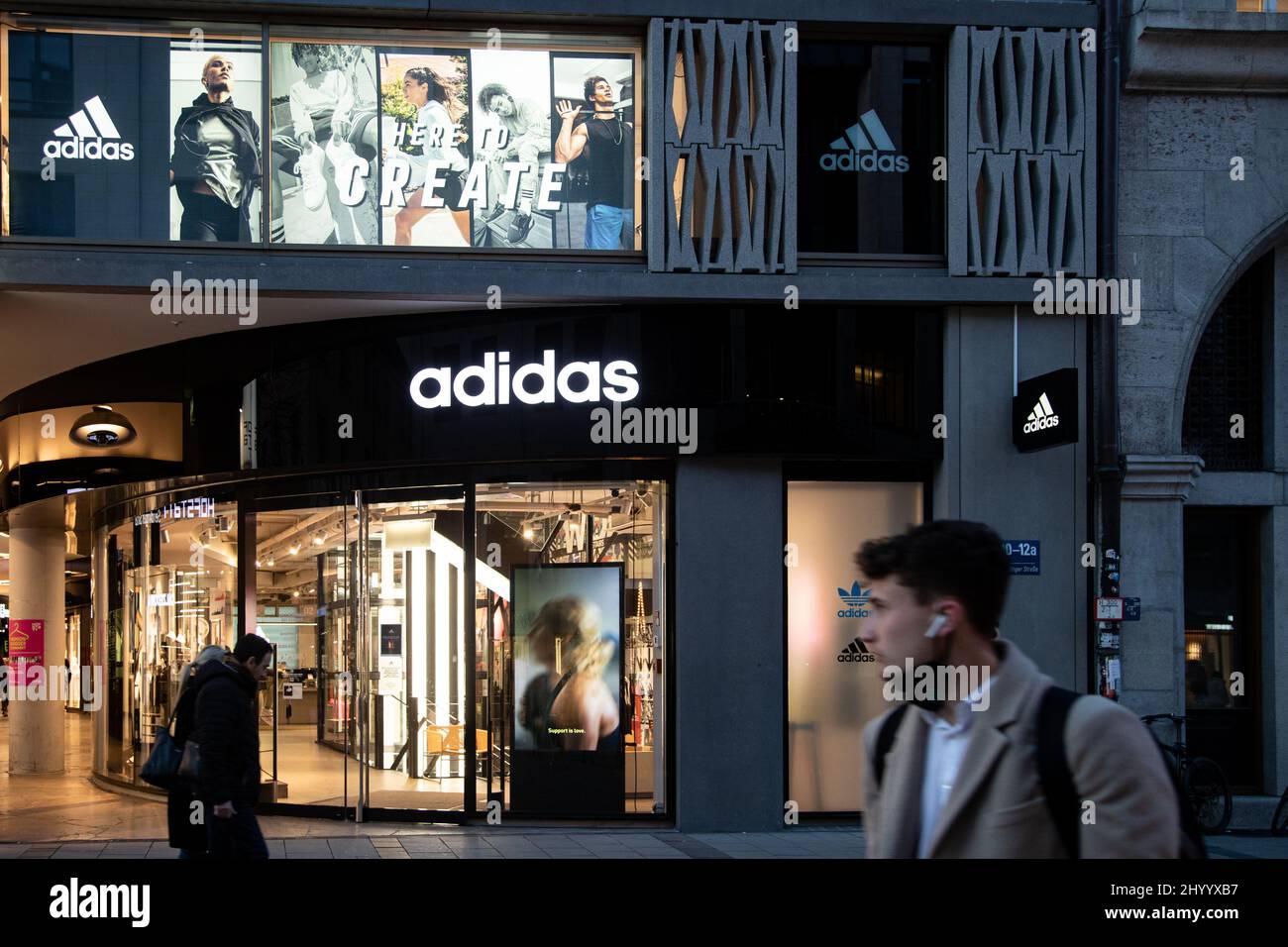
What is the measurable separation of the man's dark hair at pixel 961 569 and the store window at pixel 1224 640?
11368 mm

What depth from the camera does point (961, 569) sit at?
121 inches

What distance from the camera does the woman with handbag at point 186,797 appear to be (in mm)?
7922

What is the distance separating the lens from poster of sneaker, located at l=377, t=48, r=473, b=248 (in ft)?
41.0

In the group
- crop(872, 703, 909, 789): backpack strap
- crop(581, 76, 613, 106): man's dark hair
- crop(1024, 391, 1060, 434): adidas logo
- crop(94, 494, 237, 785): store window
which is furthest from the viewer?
crop(94, 494, 237, 785): store window

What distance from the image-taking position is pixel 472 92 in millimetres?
12609

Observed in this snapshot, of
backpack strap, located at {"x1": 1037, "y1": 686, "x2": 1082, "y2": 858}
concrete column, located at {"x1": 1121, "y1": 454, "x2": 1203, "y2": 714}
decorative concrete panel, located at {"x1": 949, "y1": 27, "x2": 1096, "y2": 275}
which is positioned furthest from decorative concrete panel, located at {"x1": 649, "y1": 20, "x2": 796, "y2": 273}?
backpack strap, located at {"x1": 1037, "y1": 686, "x2": 1082, "y2": 858}

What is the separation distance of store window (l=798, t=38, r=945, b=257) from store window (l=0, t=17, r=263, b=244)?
5191mm

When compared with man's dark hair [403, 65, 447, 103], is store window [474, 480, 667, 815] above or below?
below

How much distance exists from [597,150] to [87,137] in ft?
15.1

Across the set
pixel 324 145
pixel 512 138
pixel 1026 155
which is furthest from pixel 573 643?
pixel 1026 155

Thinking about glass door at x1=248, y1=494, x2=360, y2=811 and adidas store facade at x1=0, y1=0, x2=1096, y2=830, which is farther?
glass door at x1=248, y1=494, x2=360, y2=811

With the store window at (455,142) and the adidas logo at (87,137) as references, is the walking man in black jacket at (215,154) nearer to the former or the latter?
the store window at (455,142)

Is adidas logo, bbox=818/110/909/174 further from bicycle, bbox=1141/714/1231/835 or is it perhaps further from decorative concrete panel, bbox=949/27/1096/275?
bicycle, bbox=1141/714/1231/835
